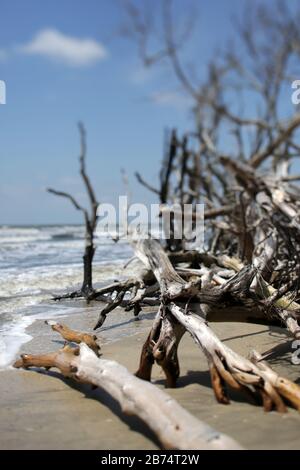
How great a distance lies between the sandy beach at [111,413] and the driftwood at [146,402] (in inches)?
5.4

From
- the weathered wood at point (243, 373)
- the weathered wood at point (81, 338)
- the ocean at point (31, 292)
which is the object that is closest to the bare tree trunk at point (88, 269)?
the ocean at point (31, 292)

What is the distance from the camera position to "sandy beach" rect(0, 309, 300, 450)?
100 inches

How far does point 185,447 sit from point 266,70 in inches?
634

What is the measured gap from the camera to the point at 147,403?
2.52 metres

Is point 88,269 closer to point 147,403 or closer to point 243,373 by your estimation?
point 243,373

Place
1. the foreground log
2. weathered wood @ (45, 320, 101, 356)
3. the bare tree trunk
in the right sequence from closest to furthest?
the foreground log < weathered wood @ (45, 320, 101, 356) < the bare tree trunk

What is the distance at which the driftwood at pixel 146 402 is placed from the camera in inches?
85.0

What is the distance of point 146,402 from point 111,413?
1.62 feet

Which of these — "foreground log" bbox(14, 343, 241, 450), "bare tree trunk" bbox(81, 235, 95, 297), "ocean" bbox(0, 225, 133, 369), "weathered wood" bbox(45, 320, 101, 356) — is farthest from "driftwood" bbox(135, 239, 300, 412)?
"bare tree trunk" bbox(81, 235, 95, 297)

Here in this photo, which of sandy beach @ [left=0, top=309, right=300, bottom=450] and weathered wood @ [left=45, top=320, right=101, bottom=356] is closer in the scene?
sandy beach @ [left=0, top=309, right=300, bottom=450]

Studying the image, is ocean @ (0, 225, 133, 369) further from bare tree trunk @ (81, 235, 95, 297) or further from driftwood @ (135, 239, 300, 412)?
driftwood @ (135, 239, 300, 412)

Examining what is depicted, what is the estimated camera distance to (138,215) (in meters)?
9.29

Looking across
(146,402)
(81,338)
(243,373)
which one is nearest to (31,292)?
(81,338)

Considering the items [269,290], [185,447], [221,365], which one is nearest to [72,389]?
[221,365]
